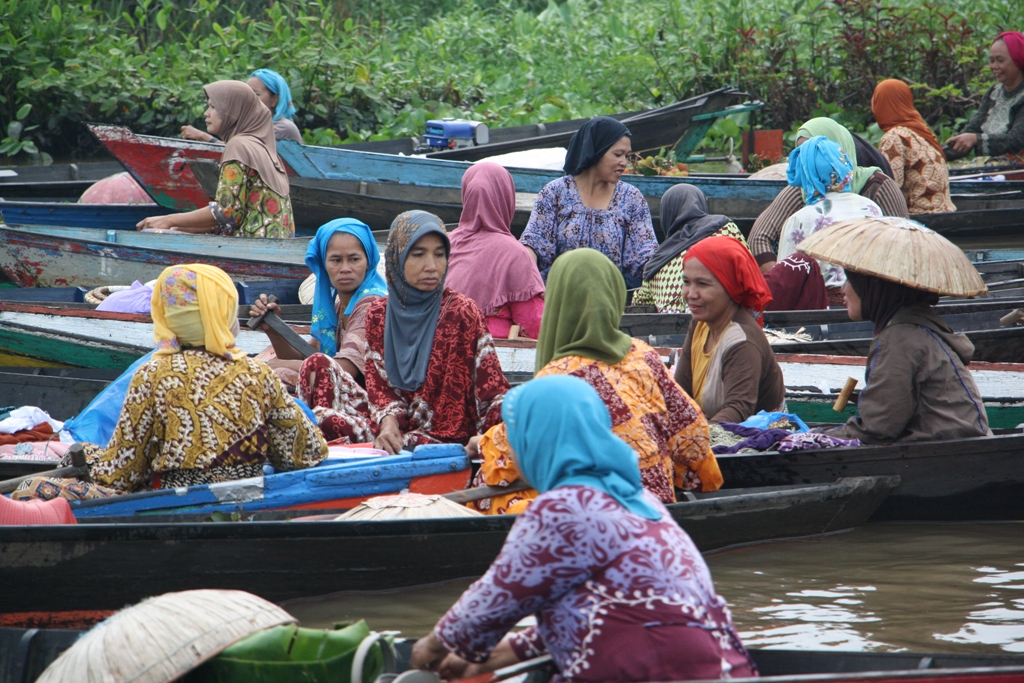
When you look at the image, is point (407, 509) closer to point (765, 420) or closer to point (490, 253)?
point (765, 420)

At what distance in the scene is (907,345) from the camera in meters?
4.10

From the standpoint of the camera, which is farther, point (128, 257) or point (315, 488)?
point (128, 257)

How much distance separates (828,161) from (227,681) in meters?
4.84

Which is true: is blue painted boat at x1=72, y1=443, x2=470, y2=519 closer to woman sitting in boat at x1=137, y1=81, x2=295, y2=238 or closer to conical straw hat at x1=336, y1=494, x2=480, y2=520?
conical straw hat at x1=336, y1=494, x2=480, y2=520

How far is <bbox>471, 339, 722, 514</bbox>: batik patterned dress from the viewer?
3.52 meters

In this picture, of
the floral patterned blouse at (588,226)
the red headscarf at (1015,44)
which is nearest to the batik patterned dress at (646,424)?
the floral patterned blouse at (588,226)

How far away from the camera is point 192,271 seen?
147 inches

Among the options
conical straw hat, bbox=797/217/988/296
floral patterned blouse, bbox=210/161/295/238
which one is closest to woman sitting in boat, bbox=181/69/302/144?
floral patterned blouse, bbox=210/161/295/238

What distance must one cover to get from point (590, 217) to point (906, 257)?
2.52 metres

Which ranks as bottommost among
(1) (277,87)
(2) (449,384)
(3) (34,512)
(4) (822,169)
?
(3) (34,512)

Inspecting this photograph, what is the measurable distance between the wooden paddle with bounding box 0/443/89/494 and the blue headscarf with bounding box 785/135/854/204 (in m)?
4.14

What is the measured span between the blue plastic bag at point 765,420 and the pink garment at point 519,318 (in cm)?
134

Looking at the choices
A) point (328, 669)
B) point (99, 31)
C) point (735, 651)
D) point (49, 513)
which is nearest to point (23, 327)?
point (49, 513)

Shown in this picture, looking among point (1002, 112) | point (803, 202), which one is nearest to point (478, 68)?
point (1002, 112)
